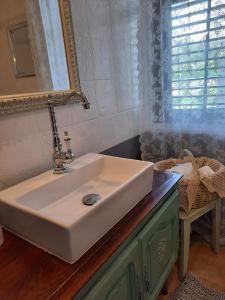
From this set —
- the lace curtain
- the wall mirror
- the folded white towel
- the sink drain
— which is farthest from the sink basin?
the lace curtain

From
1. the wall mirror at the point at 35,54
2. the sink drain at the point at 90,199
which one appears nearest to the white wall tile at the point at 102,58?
the wall mirror at the point at 35,54

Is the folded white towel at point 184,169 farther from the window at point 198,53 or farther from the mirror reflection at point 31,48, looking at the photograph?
the mirror reflection at point 31,48

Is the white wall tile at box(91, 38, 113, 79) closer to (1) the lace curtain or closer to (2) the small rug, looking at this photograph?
(1) the lace curtain

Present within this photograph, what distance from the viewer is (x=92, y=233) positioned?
0.61 m

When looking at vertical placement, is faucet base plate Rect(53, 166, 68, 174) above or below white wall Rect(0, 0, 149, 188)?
below

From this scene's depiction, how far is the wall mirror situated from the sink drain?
415 millimetres

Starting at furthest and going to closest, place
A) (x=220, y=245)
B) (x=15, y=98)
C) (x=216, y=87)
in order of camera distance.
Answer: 1. (x=220, y=245)
2. (x=216, y=87)
3. (x=15, y=98)

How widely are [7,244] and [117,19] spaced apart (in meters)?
1.29

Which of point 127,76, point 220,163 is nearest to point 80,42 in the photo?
point 127,76

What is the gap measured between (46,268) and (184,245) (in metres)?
0.94

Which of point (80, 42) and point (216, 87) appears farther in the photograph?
point (216, 87)

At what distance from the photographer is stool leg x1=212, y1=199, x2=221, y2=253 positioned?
1.38 metres

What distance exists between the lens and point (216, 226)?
141cm

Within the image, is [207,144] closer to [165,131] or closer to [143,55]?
[165,131]
